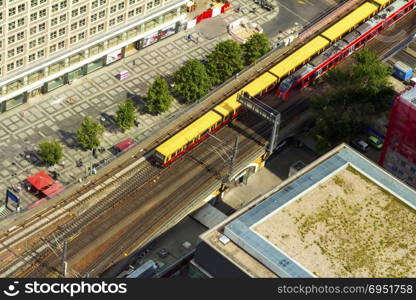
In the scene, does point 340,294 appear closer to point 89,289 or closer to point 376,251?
point 376,251

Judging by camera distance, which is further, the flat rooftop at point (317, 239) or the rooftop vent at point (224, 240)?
the rooftop vent at point (224, 240)

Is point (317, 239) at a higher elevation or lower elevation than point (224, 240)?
lower

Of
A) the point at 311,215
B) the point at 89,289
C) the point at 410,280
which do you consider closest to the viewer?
the point at 89,289

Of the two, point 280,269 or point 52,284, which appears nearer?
point 52,284

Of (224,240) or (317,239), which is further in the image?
(317,239)

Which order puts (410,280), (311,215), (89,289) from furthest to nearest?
(311,215)
(410,280)
(89,289)

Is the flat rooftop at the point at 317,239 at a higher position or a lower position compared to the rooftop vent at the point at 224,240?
lower

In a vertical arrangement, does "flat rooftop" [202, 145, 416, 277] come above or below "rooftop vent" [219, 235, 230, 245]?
below

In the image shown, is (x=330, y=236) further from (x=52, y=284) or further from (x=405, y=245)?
(x=52, y=284)

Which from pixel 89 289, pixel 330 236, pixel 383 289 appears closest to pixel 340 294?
pixel 383 289

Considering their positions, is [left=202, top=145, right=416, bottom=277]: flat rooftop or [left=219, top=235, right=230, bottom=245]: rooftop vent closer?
[left=202, top=145, right=416, bottom=277]: flat rooftop
